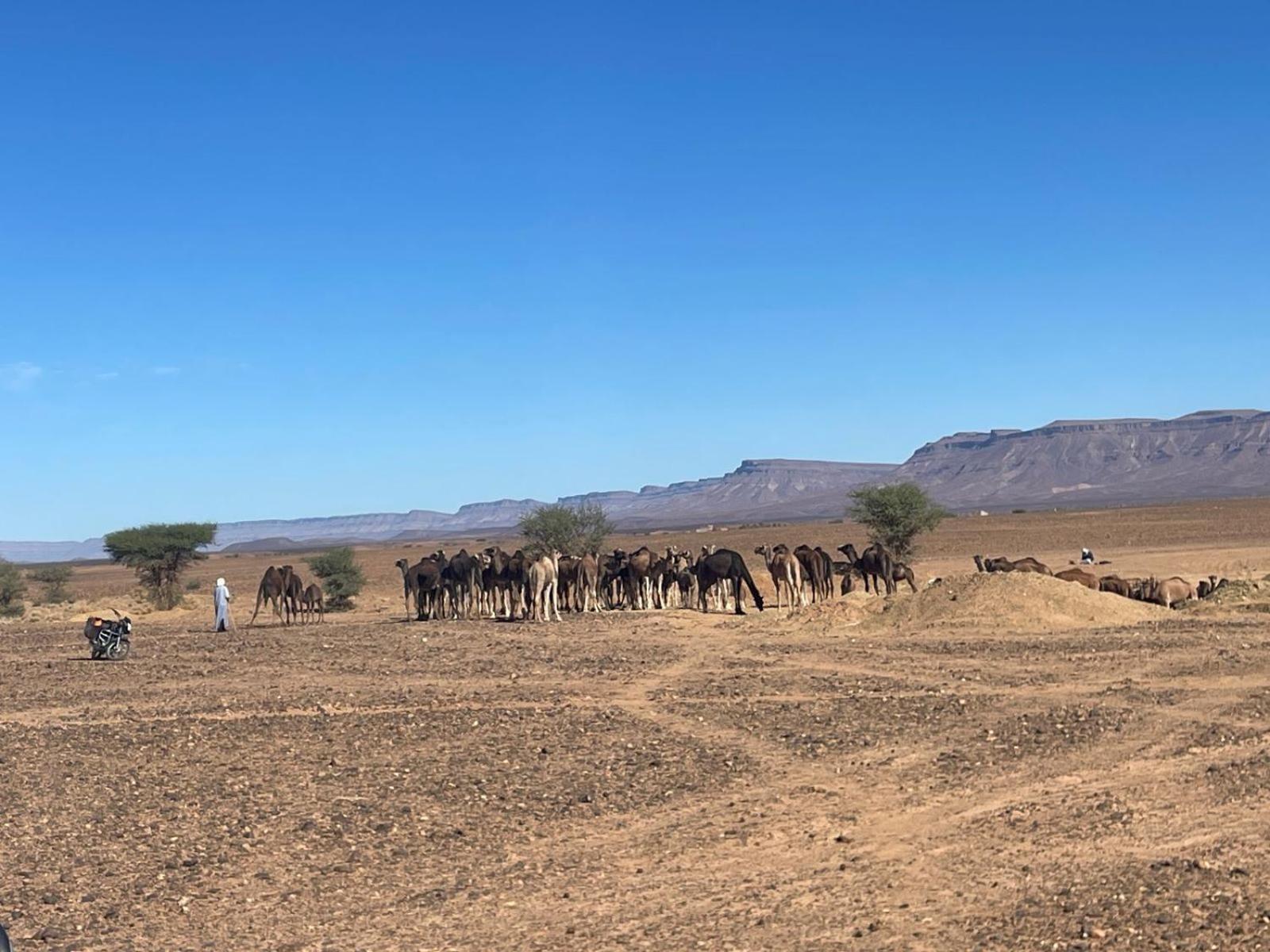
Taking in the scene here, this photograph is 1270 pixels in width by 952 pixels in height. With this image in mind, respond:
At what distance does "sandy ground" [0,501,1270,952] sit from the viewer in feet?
28.8

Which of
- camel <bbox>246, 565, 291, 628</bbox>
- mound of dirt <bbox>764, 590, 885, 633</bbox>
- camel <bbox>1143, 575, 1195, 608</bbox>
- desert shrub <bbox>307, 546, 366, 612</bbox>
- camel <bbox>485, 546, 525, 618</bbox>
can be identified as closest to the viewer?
mound of dirt <bbox>764, 590, 885, 633</bbox>

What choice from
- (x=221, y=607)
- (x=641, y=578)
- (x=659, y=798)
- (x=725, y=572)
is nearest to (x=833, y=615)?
(x=725, y=572)

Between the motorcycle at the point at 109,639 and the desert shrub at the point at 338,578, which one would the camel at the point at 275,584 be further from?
the desert shrub at the point at 338,578

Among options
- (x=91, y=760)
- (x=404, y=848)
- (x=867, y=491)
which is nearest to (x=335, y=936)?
(x=404, y=848)

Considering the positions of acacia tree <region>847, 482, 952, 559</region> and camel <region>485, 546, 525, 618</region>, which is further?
acacia tree <region>847, 482, 952, 559</region>

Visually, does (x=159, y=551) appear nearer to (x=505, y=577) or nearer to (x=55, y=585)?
(x=55, y=585)

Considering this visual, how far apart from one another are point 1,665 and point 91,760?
1307 cm

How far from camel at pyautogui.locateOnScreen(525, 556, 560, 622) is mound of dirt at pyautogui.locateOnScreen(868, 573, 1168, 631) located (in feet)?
27.6

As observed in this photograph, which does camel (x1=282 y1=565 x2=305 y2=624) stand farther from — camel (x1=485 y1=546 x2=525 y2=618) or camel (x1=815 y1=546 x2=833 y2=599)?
camel (x1=815 y1=546 x2=833 y2=599)

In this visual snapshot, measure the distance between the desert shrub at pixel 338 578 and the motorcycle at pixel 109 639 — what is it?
2023cm

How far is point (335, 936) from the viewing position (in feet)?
28.6

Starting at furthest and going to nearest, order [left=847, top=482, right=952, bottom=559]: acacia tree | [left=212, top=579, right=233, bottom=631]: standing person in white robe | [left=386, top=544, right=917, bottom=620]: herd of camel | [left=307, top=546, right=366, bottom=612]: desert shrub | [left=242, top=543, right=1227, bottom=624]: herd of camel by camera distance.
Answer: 1. [left=847, top=482, right=952, bottom=559]: acacia tree
2. [left=307, top=546, right=366, bottom=612]: desert shrub
3. [left=386, top=544, right=917, bottom=620]: herd of camel
4. [left=242, top=543, right=1227, bottom=624]: herd of camel
5. [left=212, top=579, right=233, bottom=631]: standing person in white robe

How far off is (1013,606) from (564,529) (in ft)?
79.5

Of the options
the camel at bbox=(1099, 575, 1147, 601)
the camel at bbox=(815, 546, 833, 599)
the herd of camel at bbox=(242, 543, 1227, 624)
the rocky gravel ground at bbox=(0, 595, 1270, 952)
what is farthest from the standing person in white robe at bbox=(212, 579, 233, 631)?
the camel at bbox=(1099, 575, 1147, 601)
